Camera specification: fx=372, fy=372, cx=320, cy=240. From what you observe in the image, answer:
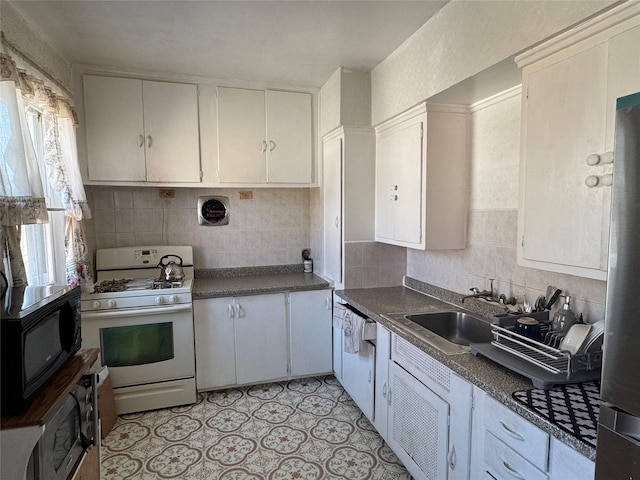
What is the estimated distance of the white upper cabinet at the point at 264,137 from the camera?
9.70 ft

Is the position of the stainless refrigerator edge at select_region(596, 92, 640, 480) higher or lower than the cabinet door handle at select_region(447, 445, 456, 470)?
higher

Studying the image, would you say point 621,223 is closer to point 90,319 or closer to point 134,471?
point 134,471

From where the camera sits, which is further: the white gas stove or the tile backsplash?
the tile backsplash

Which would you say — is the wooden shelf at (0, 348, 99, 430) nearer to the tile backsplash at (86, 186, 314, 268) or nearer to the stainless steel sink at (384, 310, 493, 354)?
the stainless steel sink at (384, 310, 493, 354)

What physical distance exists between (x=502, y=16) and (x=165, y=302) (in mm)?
2546

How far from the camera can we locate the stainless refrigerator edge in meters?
0.76

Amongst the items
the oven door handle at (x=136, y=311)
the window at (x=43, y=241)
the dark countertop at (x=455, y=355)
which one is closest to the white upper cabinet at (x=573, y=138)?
the dark countertop at (x=455, y=355)

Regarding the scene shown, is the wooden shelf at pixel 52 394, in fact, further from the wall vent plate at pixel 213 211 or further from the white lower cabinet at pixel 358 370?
the wall vent plate at pixel 213 211

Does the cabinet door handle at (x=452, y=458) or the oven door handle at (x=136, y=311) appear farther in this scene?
the oven door handle at (x=136, y=311)

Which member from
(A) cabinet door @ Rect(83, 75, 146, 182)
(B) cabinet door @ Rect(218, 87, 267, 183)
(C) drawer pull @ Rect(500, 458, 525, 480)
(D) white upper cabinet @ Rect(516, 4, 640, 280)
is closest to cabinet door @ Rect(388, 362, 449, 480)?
(C) drawer pull @ Rect(500, 458, 525, 480)

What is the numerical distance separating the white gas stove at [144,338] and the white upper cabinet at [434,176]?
1.69 metres

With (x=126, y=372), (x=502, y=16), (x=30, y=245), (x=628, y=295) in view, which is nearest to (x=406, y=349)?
(x=628, y=295)

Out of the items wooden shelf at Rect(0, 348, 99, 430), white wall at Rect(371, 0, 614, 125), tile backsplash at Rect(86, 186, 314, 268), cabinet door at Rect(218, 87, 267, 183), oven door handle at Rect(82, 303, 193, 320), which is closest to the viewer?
wooden shelf at Rect(0, 348, 99, 430)

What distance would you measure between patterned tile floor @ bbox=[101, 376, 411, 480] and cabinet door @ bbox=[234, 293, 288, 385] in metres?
0.18
